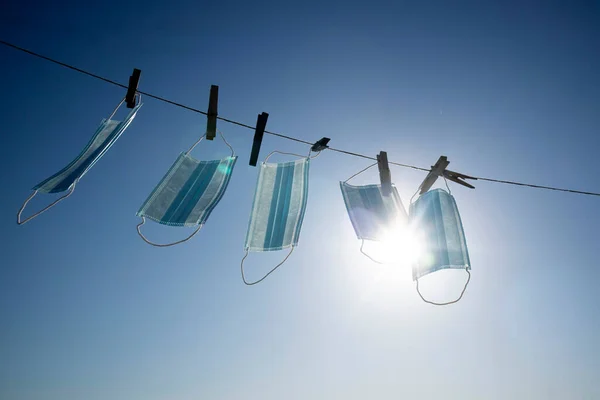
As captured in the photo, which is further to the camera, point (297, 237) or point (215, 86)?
point (215, 86)

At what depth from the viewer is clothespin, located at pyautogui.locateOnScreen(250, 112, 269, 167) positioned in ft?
12.2

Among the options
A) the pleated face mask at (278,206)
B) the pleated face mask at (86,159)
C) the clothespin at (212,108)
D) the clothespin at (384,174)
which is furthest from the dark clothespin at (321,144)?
the pleated face mask at (86,159)

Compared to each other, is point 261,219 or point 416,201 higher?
point 416,201

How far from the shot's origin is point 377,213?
3740mm

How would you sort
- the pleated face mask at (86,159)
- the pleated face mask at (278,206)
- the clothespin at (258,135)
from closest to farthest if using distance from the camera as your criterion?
the pleated face mask at (86,159) → the pleated face mask at (278,206) → the clothespin at (258,135)

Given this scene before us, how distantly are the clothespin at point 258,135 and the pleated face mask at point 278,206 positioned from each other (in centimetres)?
13

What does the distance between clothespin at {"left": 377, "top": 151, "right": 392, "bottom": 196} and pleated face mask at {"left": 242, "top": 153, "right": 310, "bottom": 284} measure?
2.92 ft

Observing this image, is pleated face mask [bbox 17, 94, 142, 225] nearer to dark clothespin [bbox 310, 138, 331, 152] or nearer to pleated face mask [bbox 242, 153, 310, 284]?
pleated face mask [bbox 242, 153, 310, 284]

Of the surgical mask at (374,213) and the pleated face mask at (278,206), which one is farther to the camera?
the surgical mask at (374,213)

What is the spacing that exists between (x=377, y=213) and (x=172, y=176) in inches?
89.0

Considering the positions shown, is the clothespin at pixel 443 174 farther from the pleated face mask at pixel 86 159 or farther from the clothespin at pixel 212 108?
the pleated face mask at pixel 86 159

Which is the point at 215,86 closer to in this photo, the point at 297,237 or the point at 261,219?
the point at 261,219

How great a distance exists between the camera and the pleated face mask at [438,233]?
3.25m

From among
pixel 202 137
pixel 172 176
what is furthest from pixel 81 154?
pixel 202 137
